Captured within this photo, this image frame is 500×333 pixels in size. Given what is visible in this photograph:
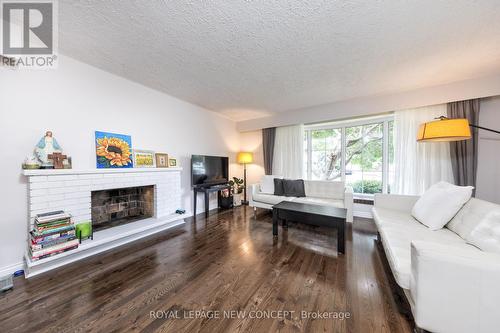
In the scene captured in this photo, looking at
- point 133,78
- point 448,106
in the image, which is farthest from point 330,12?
point 448,106

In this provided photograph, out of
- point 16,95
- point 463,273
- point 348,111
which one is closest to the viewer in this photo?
point 463,273

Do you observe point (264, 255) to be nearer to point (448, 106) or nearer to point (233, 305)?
point (233, 305)

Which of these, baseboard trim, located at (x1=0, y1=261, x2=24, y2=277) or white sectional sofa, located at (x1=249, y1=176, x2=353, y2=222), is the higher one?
white sectional sofa, located at (x1=249, y1=176, x2=353, y2=222)

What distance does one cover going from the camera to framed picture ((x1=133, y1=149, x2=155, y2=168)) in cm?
277

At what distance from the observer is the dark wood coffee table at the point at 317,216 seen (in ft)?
7.03

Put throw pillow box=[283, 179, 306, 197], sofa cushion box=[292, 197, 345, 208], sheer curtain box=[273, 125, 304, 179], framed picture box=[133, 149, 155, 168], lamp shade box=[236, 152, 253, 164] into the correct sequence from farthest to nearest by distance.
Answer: lamp shade box=[236, 152, 253, 164] → sheer curtain box=[273, 125, 304, 179] → throw pillow box=[283, 179, 306, 197] → sofa cushion box=[292, 197, 345, 208] → framed picture box=[133, 149, 155, 168]

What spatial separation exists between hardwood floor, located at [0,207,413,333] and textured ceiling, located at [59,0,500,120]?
7.76 feet

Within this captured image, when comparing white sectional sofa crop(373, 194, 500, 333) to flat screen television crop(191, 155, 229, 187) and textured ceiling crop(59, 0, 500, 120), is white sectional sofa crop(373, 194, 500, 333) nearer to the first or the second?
textured ceiling crop(59, 0, 500, 120)

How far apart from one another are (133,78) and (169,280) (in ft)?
9.12

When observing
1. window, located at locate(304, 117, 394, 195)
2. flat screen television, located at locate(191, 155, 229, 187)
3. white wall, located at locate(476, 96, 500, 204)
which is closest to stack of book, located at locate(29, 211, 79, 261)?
flat screen television, located at locate(191, 155, 229, 187)

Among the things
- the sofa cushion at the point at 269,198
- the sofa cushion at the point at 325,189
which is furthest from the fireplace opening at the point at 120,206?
the sofa cushion at the point at 325,189

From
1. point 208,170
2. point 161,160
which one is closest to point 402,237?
point 208,170

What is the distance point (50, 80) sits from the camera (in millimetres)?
1986

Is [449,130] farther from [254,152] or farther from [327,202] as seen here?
[254,152]
